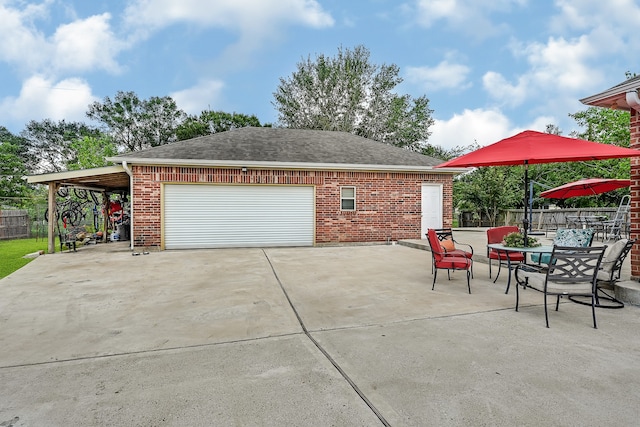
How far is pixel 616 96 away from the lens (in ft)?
15.5

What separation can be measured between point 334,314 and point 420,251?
659 centimetres

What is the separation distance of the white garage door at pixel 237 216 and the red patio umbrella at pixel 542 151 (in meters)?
7.17

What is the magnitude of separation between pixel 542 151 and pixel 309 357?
4270mm

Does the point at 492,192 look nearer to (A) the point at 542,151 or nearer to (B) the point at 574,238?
(B) the point at 574,238

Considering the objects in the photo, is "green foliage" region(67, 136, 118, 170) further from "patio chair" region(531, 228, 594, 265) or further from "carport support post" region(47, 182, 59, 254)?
"patio chair" region(531, 228, 594, 265)

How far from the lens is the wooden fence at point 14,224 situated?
15.7m

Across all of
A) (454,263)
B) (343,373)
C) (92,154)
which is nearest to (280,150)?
(454,263)

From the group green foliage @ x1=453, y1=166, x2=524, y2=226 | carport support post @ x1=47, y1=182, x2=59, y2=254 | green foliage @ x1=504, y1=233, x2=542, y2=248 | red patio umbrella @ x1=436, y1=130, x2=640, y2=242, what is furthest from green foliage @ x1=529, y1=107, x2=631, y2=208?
carport support post @ x1=47, y1=182, x2=59, y2=254

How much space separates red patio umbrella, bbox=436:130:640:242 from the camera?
4.51 meters

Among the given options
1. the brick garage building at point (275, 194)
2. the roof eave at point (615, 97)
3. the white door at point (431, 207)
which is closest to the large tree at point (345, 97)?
the brick garage building at point (275, 194)

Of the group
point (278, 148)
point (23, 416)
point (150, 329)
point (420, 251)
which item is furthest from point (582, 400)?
point (278, 148)

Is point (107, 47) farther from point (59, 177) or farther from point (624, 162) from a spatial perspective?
point (624, 162)

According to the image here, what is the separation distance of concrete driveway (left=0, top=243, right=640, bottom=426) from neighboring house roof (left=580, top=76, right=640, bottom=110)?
3.02 meters

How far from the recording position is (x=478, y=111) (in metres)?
25.7
